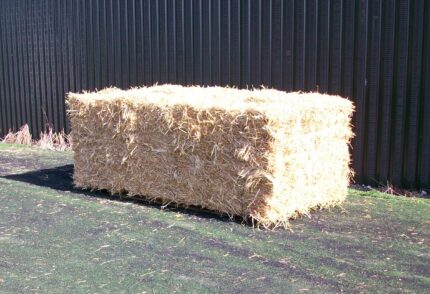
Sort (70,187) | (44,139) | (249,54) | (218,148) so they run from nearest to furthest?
(218,148)
(70,187)
(249,54)
(44,139)

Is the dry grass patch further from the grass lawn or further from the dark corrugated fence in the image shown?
the grass lawn

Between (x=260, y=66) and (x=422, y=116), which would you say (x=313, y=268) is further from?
(x=260, y=66)

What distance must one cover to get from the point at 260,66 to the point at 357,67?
4.52 ft

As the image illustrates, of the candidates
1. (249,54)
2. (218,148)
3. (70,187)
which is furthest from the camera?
(249,54)

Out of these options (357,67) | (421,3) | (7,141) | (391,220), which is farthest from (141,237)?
(7,141)

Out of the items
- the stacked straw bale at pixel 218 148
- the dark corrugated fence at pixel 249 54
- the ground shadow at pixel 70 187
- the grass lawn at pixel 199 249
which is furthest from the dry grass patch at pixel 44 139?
the grass lawn at pixel 199 249

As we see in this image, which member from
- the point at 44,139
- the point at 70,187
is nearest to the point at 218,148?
the point at 70,187

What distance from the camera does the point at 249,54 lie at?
7.78 metres

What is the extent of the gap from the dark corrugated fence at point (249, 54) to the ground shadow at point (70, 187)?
2.15 m

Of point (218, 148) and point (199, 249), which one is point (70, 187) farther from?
point (199, 249)

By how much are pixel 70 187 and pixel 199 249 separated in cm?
277

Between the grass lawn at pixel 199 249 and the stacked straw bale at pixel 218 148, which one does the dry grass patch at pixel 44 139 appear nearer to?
the stacked straw bale at pixel 218 148

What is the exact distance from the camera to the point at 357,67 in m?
6.83

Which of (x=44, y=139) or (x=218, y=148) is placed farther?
(x=44, y=139)
